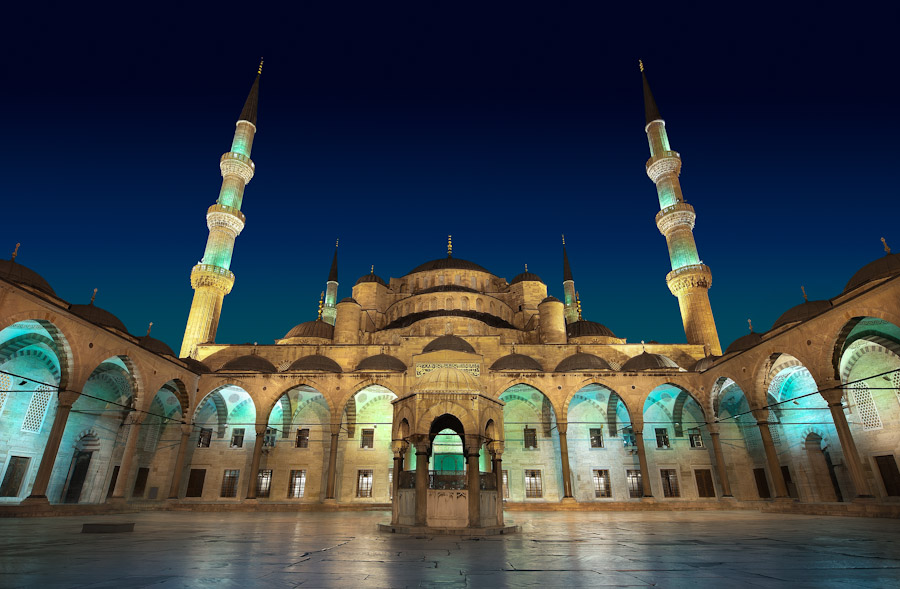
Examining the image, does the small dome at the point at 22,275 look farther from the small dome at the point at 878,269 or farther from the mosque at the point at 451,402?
the small dome at the point at 878,269

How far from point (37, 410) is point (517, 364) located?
16.9 m

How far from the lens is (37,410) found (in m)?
15.5

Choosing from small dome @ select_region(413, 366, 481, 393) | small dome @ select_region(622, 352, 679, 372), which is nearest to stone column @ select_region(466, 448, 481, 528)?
small dome @ select_region(413, 366, 481, 393)

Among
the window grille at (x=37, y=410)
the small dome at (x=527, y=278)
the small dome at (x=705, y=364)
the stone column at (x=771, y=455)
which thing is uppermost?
the small dome at (x=527, y=278)

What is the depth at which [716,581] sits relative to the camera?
133 inches

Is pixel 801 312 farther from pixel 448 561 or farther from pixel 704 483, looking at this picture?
pixel 448 561

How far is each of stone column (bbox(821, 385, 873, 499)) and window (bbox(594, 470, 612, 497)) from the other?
9.60 m

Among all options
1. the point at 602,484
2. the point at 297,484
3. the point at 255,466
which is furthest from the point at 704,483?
the point at 255,466

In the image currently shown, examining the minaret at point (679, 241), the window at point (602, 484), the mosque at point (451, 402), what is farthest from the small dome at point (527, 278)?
the window at point (602, 484)

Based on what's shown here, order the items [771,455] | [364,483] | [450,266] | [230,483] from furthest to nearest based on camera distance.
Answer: [450,266] → [230,483] → [364,483] → [771,455]

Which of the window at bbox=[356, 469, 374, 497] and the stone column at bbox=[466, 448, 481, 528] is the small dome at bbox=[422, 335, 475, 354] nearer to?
the window at bbox=[356, 469, 374, 497]

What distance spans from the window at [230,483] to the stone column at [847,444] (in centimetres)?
2156

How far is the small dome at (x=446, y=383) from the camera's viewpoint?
28.4 ft

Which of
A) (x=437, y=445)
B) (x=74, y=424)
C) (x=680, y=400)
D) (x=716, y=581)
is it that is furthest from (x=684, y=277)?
(x=74, y=424)
